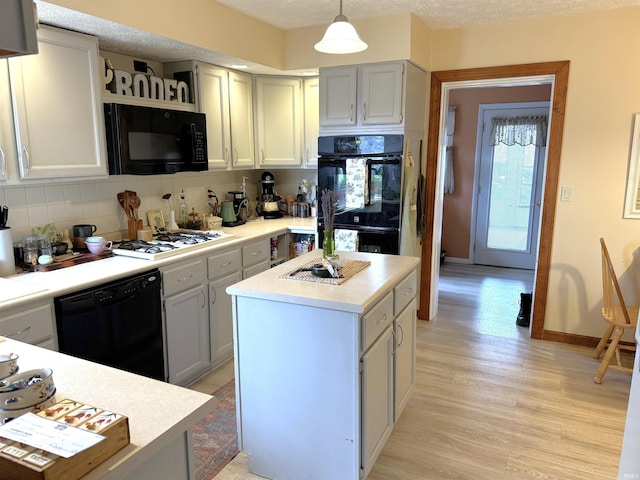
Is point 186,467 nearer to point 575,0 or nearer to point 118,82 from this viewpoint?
point 118,82

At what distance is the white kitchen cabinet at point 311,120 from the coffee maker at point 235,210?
A: 678mm

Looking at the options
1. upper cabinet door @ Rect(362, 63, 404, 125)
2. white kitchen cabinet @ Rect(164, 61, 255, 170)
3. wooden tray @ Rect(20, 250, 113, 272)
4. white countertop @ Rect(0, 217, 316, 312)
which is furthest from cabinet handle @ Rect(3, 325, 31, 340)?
upper cabinet door @ Rect(362, 63, 404, 125)

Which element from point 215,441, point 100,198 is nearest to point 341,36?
point 100,198

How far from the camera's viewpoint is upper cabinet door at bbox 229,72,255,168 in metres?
3.85

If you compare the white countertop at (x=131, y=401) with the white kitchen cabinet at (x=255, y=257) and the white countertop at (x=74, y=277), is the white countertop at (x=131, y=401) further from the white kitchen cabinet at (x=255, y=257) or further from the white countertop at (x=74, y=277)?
the white kitchen cabinet at (x=255, y=257)

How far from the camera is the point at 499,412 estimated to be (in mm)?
2797

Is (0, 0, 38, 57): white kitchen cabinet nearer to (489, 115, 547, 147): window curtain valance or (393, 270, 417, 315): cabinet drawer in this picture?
(393, 270, 417, 315): cabinet drawer

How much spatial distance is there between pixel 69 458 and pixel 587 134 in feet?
12.8

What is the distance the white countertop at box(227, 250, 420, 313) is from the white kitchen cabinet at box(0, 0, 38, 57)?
1.34 meters

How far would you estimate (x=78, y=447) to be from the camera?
86 cm

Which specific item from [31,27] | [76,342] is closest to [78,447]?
[31,27]

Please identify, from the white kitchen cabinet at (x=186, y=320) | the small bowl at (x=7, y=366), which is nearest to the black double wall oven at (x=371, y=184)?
Answer: the white kitchen cabinet at (x=186, y=320)

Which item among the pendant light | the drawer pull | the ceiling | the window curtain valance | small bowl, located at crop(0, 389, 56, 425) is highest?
the ceiling

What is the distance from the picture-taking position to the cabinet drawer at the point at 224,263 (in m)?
3.14
